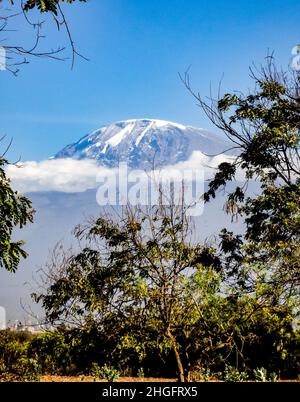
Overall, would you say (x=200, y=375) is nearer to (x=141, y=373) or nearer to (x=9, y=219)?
(x=141, y=373)

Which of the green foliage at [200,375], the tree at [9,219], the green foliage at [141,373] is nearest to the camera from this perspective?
the tree at [9,219]

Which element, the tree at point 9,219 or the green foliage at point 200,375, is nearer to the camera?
the tree at point 9,219

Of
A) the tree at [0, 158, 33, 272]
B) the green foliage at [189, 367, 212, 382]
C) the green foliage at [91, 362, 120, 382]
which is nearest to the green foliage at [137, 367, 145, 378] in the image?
the green foliage at [91, 362, 120, 382]

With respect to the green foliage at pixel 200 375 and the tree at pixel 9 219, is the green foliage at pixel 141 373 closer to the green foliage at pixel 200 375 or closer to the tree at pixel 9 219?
the green foliage at pixel 200 375

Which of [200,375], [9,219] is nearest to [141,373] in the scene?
[200,375]

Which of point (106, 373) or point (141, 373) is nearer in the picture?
point (106, 373)

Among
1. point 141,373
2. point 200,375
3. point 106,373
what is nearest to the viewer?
point 200,375

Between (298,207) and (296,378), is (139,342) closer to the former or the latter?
(298,207)

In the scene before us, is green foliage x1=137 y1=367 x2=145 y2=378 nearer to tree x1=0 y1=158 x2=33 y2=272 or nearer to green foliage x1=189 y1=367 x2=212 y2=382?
green foliage x1=189 y1=367 x2=212 y2=382

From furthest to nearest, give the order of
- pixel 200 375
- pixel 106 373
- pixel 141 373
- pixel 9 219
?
pixel 141 373 → pixel 106 373 → pixel 200 375 → pixel 9 219

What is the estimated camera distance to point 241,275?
1087 cm

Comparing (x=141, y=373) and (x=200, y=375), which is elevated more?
(x=200, y=375)

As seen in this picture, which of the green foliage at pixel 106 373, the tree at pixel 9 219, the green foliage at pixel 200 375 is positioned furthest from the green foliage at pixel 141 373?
the tree at pixel 9 219

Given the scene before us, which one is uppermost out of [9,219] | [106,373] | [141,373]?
[9,219]
